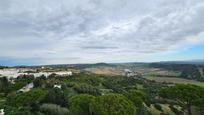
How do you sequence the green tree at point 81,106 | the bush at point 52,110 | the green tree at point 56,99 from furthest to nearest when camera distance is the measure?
the green tree at point 56,99 < the bush at point 52,110 < the green tree at point 81,106

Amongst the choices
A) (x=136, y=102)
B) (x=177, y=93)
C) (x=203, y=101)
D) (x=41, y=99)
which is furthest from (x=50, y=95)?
(x=203, y=101)

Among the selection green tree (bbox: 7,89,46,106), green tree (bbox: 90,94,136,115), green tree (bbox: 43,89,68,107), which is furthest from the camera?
green tree (bbox: 43,89,68,107)

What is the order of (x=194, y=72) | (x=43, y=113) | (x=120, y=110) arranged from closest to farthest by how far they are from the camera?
1. (x=120, y=110)
2. (x=43, y=113)
3. (x=194, y=72)

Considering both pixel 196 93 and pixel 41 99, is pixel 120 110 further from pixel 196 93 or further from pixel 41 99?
pixel 41 99

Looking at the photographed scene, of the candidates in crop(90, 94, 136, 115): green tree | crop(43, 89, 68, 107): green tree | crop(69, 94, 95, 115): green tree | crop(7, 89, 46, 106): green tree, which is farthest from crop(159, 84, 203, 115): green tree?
crop(7, 89, 46, 106): green tree

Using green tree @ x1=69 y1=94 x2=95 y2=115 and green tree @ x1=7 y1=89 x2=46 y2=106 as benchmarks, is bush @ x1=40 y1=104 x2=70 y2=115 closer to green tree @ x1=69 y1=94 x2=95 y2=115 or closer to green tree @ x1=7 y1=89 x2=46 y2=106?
green tree @ x1=69 y1=94 x2=95 y2=115

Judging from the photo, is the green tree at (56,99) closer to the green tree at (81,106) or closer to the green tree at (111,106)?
the green tree at (81,106)

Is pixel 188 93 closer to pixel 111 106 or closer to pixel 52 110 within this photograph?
pixel 111 106

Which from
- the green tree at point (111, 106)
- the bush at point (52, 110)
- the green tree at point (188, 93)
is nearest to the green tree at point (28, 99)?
the bush at point (52, 110)
